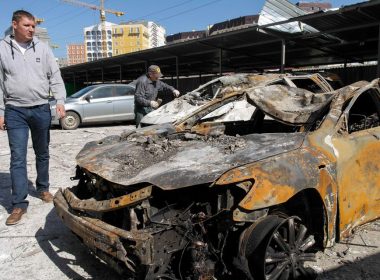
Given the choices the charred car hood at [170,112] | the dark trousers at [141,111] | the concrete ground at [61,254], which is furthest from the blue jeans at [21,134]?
the dark trousers at [141,111]

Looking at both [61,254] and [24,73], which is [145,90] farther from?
[61,254]

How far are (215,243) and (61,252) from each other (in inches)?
65.2

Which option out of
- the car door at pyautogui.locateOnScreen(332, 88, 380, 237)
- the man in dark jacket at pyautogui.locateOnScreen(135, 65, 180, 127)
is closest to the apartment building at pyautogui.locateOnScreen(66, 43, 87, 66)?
the man in dark jacket at pyautogui.locateOnScreen(135, 65, 180, 127)

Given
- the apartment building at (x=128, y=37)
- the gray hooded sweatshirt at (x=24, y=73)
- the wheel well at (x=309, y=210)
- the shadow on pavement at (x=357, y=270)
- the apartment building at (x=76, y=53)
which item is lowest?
the shadow on pavement at (x=357, y=270)

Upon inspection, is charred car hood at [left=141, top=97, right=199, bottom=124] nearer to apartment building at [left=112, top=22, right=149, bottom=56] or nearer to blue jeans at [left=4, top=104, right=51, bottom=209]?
blue jeans at [left=4, top=104, right=51, bottom=209]

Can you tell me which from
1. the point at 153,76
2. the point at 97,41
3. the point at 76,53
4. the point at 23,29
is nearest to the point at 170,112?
the point at 153,76

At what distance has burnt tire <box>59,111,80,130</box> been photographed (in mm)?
13062

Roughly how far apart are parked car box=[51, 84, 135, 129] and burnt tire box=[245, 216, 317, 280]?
443 inches

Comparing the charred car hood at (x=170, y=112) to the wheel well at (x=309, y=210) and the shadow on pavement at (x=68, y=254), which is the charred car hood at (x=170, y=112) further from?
the wheel well at (x=309, y=210)

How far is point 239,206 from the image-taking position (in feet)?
8.29

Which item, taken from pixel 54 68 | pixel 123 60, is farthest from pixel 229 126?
pixel 123 60

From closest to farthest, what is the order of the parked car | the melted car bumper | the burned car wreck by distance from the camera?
the melted car bumper → the burned car wreck → the parked car

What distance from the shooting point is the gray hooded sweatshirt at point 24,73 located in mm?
4234

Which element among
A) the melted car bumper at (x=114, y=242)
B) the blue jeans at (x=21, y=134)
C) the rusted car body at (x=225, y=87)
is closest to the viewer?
the melted car bumper at (x=114, y=242)
